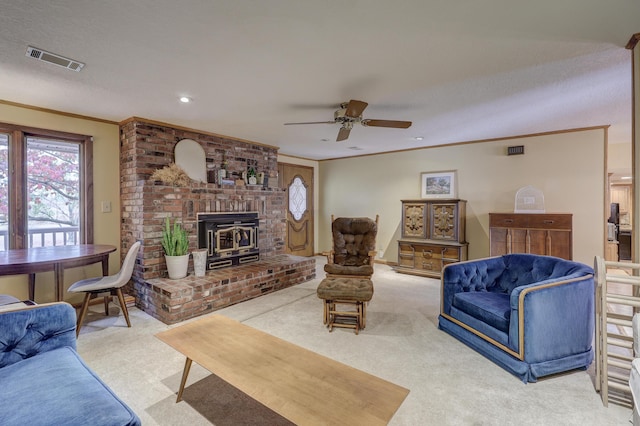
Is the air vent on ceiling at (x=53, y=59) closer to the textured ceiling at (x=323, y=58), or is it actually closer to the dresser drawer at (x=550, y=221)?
the textured ceiling at (x=323, y=58)

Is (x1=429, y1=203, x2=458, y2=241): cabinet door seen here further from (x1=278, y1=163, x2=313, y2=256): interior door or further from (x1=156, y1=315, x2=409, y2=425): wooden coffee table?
(x1=156, y1=315, x2=409, y2=425): wooden coffee table

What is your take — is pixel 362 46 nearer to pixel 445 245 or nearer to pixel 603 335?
pixel 603 335

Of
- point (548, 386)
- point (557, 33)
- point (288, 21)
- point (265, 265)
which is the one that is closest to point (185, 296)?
point (265, 265)

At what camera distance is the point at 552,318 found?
221 cm

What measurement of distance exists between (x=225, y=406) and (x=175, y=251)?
237 cm

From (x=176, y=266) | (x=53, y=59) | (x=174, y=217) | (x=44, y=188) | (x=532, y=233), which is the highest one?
(x=53, y=59)

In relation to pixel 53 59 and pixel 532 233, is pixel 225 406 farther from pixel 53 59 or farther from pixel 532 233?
pixel 532 233

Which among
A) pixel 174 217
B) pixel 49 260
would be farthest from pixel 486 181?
A: pixel 49 260

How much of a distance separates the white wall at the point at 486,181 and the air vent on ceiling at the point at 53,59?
5223 mm

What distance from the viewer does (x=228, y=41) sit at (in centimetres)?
199

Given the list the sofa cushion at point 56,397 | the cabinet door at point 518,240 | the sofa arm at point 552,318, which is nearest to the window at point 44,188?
the sofa cushion at point 56,397

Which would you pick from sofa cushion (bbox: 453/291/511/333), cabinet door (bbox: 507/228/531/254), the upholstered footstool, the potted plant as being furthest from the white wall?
the potted plant

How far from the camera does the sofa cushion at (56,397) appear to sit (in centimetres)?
117

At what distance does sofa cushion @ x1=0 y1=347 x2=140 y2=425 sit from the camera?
117 centimetres
